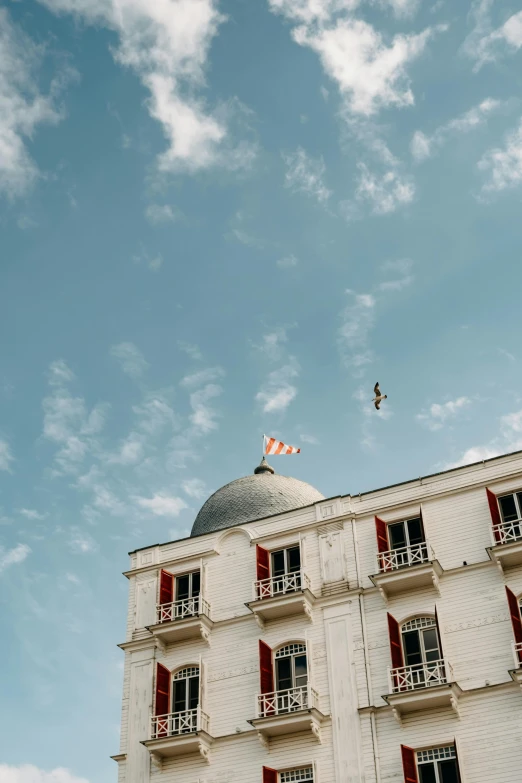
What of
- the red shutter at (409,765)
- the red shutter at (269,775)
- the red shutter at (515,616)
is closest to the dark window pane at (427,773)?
the red shutter at (409,765)

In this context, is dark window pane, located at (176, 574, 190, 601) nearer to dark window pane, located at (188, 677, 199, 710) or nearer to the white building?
the white building

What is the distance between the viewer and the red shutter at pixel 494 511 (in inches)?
1515

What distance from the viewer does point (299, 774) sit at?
36.6m

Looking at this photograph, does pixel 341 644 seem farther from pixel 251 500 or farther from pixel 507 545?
pixel 251 500

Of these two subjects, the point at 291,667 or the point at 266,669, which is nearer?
the point at 266,669

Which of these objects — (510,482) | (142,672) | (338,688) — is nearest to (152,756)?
(142,672)

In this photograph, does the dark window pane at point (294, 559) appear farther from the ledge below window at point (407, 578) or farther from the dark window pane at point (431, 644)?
the dark window pane at point (431, 644)

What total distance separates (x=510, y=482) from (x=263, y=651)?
12.4m

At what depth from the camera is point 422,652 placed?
37156mm

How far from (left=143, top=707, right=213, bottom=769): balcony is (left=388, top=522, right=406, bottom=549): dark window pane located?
34.7ft

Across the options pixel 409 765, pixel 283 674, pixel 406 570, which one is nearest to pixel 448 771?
pixel 409 765

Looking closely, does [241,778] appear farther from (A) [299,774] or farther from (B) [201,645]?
(B) [201,645]

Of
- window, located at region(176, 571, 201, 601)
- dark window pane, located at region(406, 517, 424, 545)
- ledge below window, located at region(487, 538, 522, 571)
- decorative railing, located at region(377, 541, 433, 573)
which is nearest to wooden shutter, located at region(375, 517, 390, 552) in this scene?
decorative railing, located at region(377, 541, 433, 573)

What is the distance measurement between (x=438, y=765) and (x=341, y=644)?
616cm
